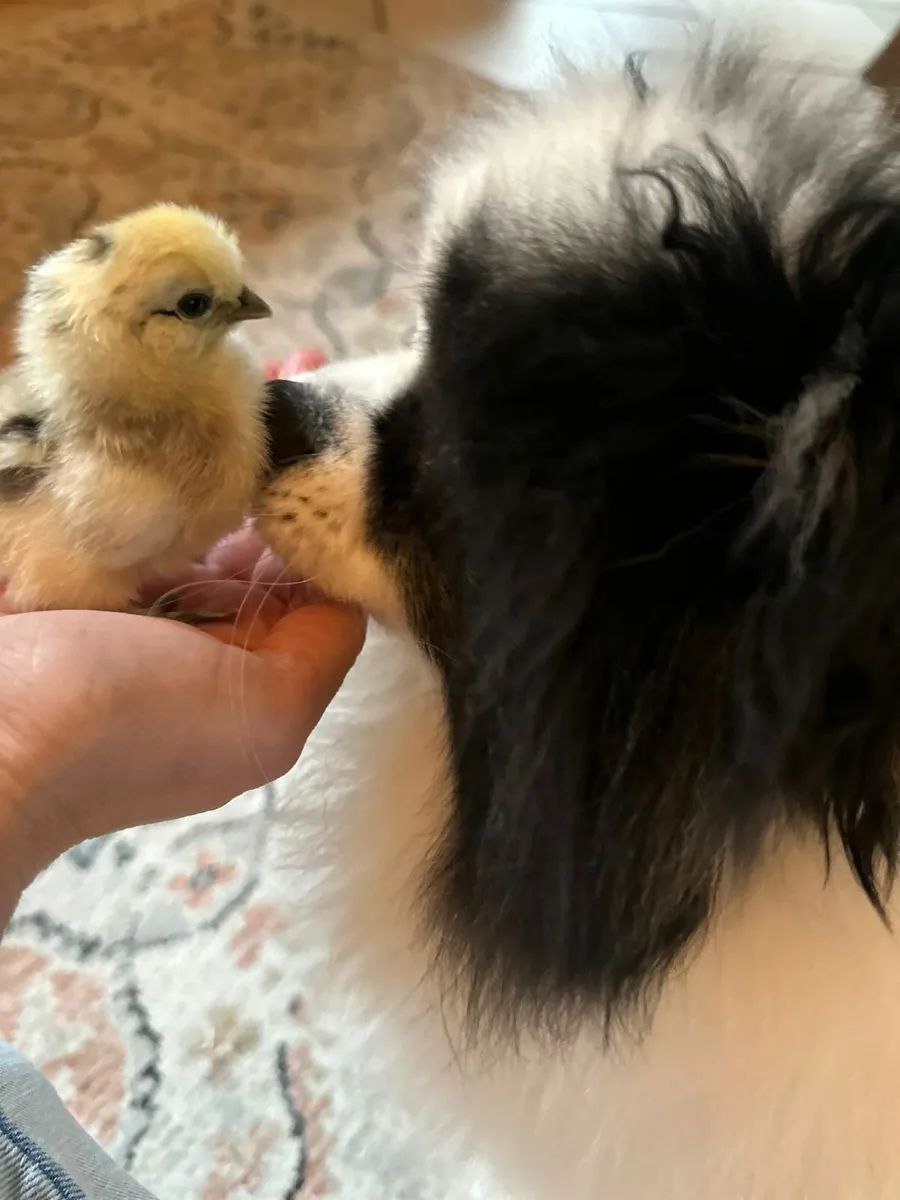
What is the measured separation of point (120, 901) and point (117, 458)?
2.21 feet

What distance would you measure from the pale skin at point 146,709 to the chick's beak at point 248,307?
0.17 metres

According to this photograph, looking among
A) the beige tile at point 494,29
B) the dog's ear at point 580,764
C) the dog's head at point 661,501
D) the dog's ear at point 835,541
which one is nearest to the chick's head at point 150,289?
the dog's head at point 661,501

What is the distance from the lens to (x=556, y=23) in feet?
6.10

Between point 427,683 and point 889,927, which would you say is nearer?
point 889,927

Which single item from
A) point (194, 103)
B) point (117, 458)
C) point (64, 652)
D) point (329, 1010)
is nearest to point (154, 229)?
point (117, 458)

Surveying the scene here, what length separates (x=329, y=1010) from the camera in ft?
3.59

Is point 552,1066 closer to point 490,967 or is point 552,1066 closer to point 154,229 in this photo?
point 490,967

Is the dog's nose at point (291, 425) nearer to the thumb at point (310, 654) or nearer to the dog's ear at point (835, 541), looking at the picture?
the thumb at point (310, 654)

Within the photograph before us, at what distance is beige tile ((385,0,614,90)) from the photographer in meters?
1.79

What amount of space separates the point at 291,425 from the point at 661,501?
0.31 meters

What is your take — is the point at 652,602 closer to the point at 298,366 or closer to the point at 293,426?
the point at 293,426

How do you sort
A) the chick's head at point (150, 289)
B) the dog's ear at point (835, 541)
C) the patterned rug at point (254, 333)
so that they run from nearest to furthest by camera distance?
1. the dog's ear at point (835, 541)
2. the chick's head at point (150, 289)
3. the patterned rug at point (254, 333)

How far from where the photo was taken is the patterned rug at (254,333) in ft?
3.61

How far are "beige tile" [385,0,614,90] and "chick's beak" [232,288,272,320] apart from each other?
1.19 m
